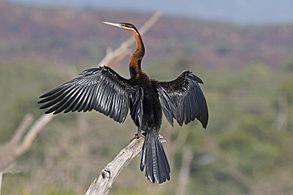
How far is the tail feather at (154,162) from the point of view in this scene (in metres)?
5.12

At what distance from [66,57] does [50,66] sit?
1113 cm

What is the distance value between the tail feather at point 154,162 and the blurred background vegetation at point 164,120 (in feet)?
5.76

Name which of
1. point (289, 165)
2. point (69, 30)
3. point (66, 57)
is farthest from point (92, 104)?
point (69, 30)

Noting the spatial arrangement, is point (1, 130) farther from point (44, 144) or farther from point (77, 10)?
point (77, 10)

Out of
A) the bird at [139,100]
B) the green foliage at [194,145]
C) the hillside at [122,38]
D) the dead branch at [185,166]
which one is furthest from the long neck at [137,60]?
the hillside at [122,38]

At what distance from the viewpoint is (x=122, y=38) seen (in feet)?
163

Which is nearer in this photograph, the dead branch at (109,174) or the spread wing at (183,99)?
the dead branch at (109,174)

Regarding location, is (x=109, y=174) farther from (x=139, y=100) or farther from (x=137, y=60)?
(x=137, y=60)

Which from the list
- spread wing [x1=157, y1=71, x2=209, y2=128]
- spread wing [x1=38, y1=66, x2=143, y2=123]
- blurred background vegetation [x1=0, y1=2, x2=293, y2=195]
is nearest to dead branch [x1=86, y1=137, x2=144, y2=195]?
spread wing [x1=38, y1=66, x2=143, y2=123]

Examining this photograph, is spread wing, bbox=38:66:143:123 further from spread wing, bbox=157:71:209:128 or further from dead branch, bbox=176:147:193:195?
dead branch, bbox=176:147:193:195

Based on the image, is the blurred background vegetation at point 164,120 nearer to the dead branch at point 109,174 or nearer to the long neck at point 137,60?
the long neck at point 137,60

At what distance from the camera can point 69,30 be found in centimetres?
5903

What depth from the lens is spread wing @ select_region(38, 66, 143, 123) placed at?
5.07 m

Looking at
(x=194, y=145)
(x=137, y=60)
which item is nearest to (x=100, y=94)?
(x=137, y=60)
